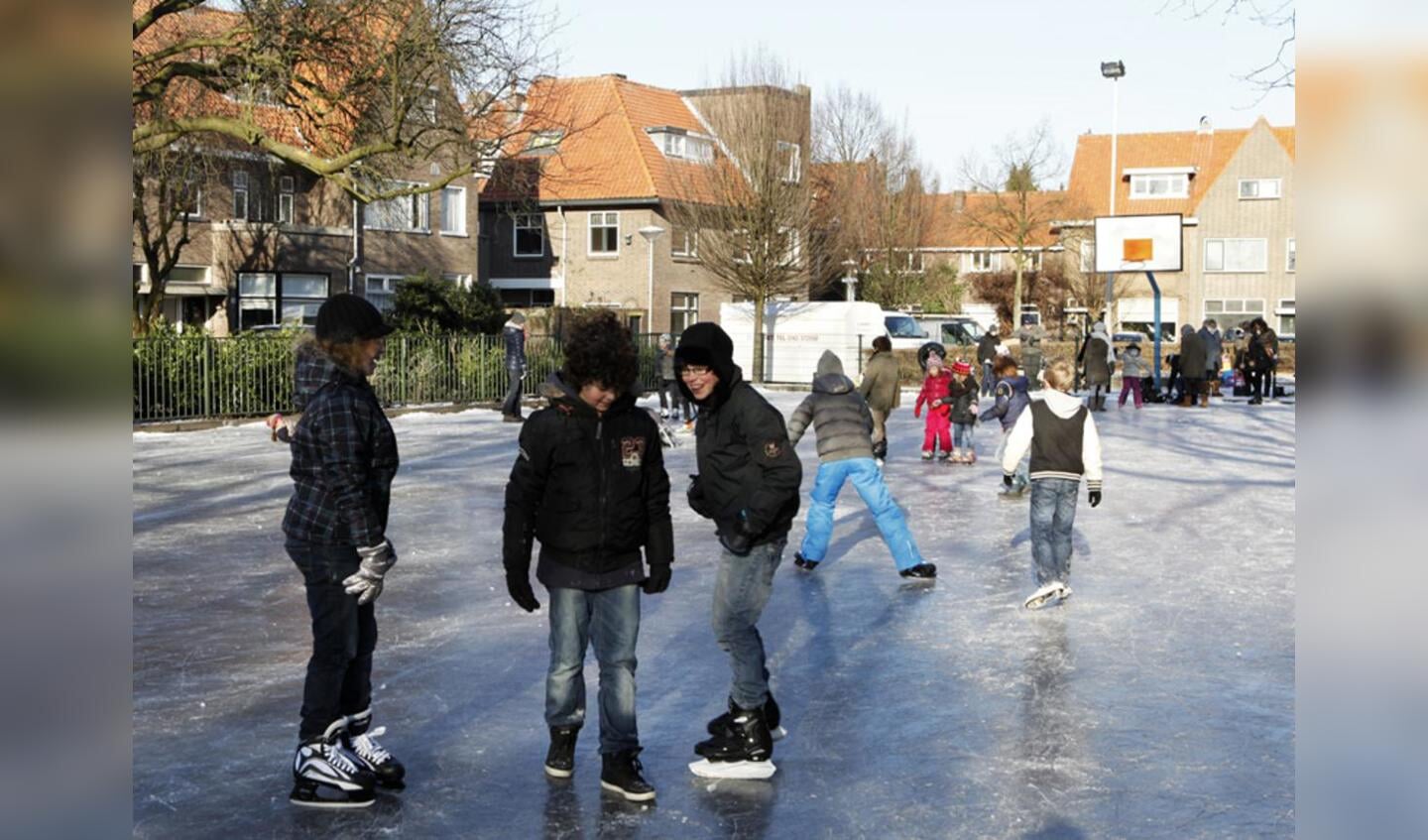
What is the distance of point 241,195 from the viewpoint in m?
38.2

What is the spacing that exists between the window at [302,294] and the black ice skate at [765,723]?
34664mm

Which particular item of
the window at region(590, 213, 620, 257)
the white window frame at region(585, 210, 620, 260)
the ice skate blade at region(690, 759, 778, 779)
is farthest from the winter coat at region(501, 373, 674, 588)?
the window at region(590, 213, 620, 257)

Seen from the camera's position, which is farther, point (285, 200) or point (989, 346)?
point (285, 200)

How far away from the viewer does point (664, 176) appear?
49844mm

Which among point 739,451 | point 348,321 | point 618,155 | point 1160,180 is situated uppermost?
point 1160,180

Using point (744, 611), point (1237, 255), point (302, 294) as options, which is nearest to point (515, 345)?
point (302, 294)

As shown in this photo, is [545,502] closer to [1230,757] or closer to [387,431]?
[387,431]

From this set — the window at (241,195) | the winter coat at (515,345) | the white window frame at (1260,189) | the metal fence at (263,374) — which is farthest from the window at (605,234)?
the white window frame at (1260,189)

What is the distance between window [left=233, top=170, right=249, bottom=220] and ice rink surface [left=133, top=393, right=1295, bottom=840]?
26.2 m

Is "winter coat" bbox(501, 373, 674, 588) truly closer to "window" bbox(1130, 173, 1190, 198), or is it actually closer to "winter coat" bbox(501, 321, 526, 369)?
"winter coat" bbox(501, 321, 526, 369)

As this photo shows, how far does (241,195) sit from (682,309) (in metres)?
17.1

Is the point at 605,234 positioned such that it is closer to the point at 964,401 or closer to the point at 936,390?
the point at 964,401

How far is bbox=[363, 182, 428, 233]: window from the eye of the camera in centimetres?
4175
